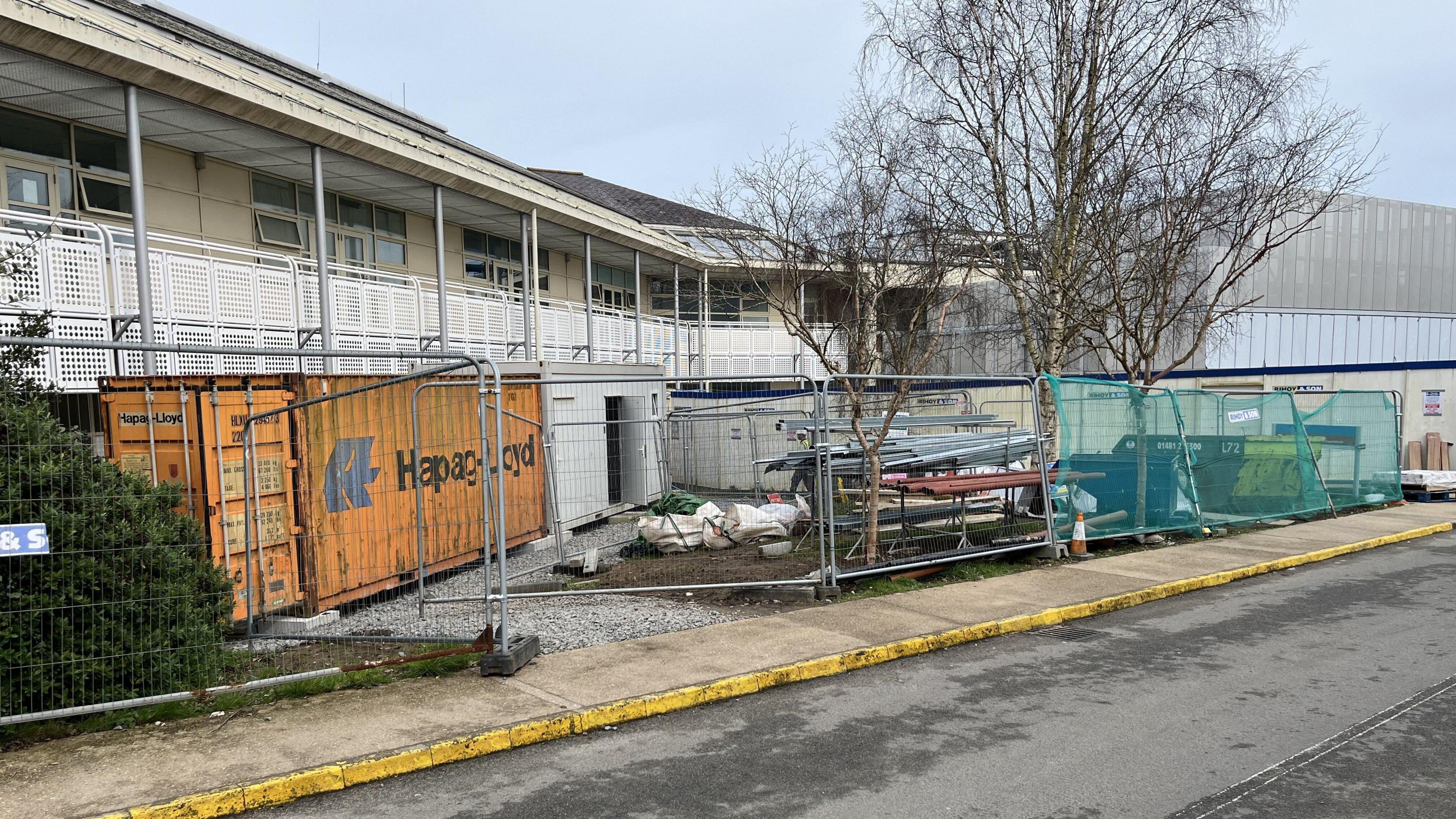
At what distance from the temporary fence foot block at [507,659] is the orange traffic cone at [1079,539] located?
24.8ft

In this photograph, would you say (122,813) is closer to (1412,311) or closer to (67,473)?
(67,473)

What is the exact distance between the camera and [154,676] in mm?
5746

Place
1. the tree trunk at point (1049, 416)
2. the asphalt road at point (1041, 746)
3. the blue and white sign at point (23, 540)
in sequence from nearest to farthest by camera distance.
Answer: the asphalt road at point (1041, 746) < the blue and white sign at point (23, 540) < the tree trunk at point (1049, 416)

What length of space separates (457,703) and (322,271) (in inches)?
336

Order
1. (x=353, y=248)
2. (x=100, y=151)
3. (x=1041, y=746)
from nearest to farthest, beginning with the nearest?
(x=1041, y=746) < (x=100, y=151) < (x=353, y=248)

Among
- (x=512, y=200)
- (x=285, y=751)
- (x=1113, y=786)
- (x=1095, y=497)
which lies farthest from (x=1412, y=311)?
(x=285, y=751)

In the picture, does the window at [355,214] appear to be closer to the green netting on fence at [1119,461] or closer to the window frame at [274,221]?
the window frame at [274,221]

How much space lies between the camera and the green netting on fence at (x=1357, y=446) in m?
15.8

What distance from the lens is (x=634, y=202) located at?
116ft

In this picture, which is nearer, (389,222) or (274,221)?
(274,221)

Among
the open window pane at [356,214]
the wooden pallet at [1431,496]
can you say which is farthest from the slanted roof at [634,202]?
the wooden pallet at [1431,496]

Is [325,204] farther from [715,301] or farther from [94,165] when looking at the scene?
[715,301]

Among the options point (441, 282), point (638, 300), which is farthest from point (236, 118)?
point (638, 300)

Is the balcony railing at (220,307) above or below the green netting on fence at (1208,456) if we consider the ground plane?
above
